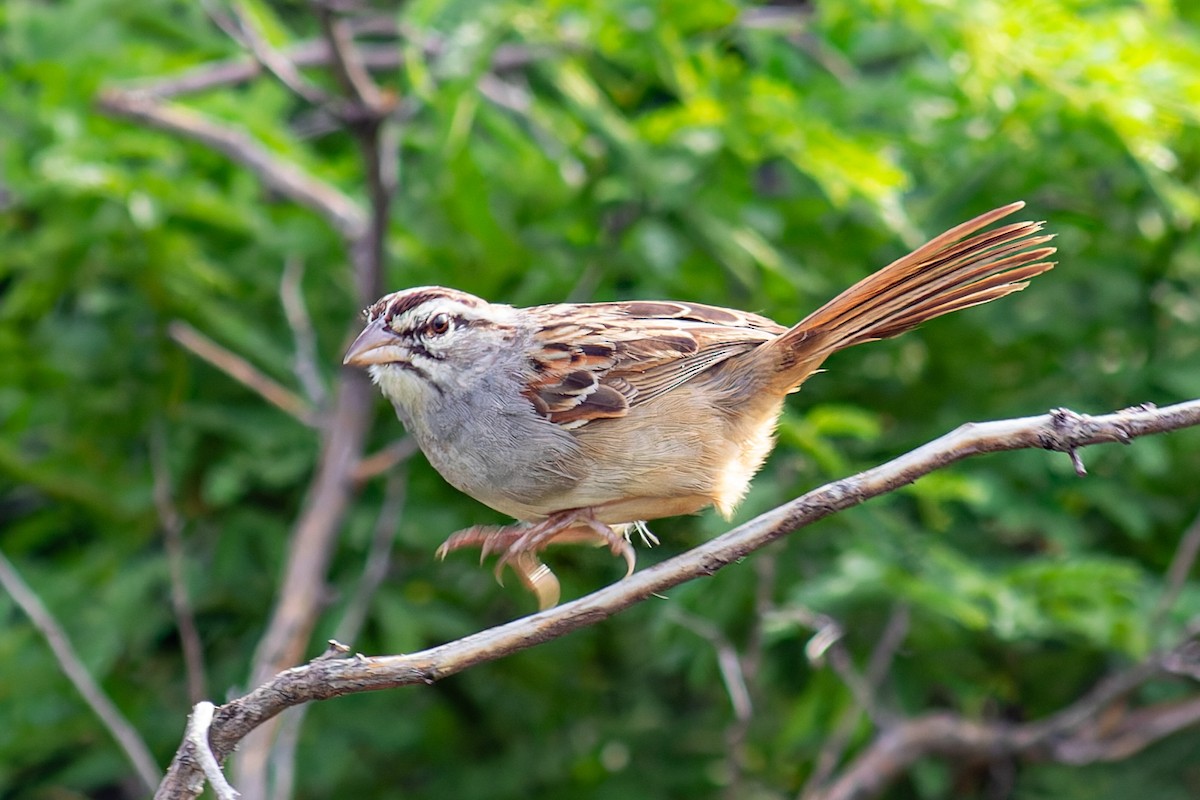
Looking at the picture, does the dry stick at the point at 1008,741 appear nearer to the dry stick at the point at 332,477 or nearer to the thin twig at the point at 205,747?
the dry stick at the point at 332,477

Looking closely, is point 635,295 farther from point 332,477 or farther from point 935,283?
point 935,283

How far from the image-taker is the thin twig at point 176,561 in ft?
16.3

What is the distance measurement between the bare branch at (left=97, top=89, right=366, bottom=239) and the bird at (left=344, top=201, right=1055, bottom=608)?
1.56m

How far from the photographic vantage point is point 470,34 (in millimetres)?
5262

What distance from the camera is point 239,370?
5.42m

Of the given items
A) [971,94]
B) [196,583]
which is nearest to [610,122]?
[971,94]

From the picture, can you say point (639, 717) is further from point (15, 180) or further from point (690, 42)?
point (15, 180)

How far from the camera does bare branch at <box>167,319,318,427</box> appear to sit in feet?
17.5

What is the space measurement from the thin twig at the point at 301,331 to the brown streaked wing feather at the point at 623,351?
4.23 feet

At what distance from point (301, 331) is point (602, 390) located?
1.76 m

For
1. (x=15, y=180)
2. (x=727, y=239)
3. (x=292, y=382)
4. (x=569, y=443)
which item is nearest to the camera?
(x=569, y=443)

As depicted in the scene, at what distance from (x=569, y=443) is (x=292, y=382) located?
2277 mm

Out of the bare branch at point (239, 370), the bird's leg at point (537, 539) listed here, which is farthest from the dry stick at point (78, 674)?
the bird's leg at point (537, 539)

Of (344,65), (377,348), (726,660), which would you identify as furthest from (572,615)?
(344,65)
